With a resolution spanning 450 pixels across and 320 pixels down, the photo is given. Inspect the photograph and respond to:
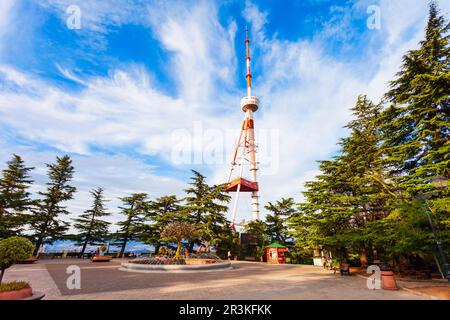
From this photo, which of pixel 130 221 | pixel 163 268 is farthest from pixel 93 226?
pixel 163 268

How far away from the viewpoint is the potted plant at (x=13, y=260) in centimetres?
658

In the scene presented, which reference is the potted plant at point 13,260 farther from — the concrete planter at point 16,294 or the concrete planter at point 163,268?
the concrete planter at point 163,268

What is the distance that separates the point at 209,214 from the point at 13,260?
2370 centimetres

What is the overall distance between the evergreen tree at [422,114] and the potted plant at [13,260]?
18.4 meters

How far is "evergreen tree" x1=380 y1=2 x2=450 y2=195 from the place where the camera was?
42.2 ft

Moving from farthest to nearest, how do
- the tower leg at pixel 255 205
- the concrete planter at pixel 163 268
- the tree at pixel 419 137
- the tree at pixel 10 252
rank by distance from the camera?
the tower leg at pixel 255 205 < the concrete planter at pixel 163 268 < the tree at pixel 419 137 < the tree at pixel 10 252

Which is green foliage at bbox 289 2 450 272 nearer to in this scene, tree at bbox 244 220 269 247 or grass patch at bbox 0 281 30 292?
tree at bbox 244 220 269 247

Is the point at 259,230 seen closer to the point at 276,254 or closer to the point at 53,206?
the point at 276,254

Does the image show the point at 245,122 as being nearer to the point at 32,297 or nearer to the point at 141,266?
the point at 141,266

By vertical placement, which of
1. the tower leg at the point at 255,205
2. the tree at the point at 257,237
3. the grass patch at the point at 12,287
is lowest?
the grass patch at the point at 12,287

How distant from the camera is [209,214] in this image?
3006 cm

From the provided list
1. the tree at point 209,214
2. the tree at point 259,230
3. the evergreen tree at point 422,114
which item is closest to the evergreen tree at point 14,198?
the tree at point 209,214
